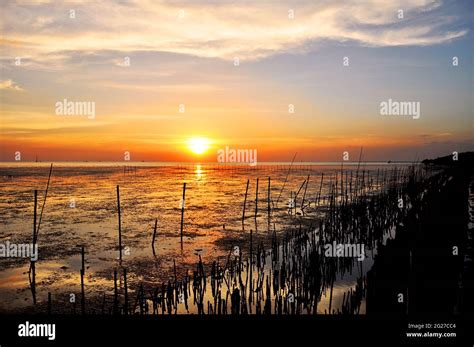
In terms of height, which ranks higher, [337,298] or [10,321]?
[10,321]

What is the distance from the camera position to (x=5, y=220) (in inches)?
793

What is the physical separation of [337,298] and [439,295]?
238cm

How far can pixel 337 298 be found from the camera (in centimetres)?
904

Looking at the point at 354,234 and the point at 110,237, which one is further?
the point at 110,237

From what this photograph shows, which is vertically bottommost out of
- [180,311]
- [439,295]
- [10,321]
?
[180,311]

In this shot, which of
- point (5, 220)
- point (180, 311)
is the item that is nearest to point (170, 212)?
point (5, 220)

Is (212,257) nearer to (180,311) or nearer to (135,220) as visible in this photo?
(180,311)

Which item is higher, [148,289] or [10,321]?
[10,321]

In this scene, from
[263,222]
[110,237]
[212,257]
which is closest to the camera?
[212,257]

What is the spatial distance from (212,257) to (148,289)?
3.38 metres

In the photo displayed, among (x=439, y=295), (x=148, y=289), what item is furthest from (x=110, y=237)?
(x=439, y=295)

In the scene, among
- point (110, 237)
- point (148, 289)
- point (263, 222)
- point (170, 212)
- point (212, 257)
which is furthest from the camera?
point (170, 212)

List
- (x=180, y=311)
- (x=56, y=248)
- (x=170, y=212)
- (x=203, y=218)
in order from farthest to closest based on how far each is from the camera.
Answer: (x=170, y=212), (x=203, y=218), (x=56, y=248), (x=180, y=311)

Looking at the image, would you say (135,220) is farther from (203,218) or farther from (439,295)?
(439,295)
